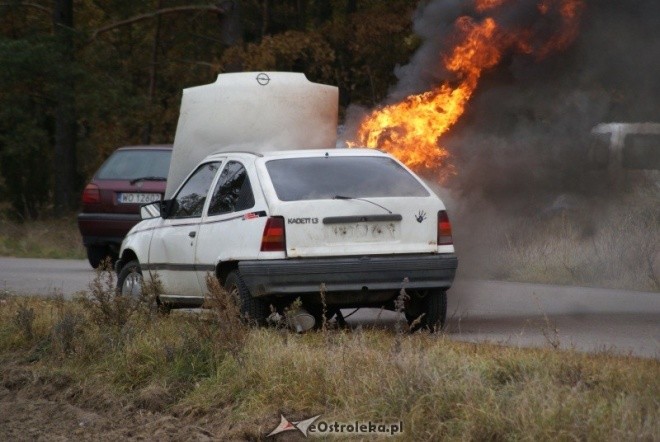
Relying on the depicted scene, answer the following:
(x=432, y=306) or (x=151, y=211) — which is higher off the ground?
(x=151, y=211)

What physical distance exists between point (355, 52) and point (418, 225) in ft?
65.5

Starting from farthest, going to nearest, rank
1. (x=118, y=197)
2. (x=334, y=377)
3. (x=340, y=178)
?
(x=118, y=197)
(x=340, y=178)
(x=334, y=377)

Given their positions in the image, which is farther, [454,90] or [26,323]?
[454,90]

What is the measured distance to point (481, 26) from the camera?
15.3 meters

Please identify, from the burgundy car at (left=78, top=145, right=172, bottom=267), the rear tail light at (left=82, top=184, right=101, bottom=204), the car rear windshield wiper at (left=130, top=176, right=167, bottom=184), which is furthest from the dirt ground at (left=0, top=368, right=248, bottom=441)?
the rear tail light at (left=82, top=184, right=101, bottom=204)

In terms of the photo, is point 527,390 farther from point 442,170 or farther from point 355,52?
point 355,52

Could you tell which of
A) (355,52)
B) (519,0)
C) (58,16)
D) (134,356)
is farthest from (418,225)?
(58,16)

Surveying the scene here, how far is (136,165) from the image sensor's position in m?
20.0

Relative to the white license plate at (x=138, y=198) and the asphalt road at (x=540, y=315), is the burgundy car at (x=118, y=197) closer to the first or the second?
the white license plate at (x=138, y=198)

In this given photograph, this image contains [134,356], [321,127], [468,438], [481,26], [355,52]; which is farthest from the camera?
[355,52]

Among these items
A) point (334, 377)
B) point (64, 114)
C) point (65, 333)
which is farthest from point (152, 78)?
point (334, 377)

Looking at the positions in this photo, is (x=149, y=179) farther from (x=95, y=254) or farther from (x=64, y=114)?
(x=64, y=114)

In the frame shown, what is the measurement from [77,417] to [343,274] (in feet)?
9.11

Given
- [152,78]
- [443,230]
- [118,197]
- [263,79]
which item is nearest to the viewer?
[443,230]
